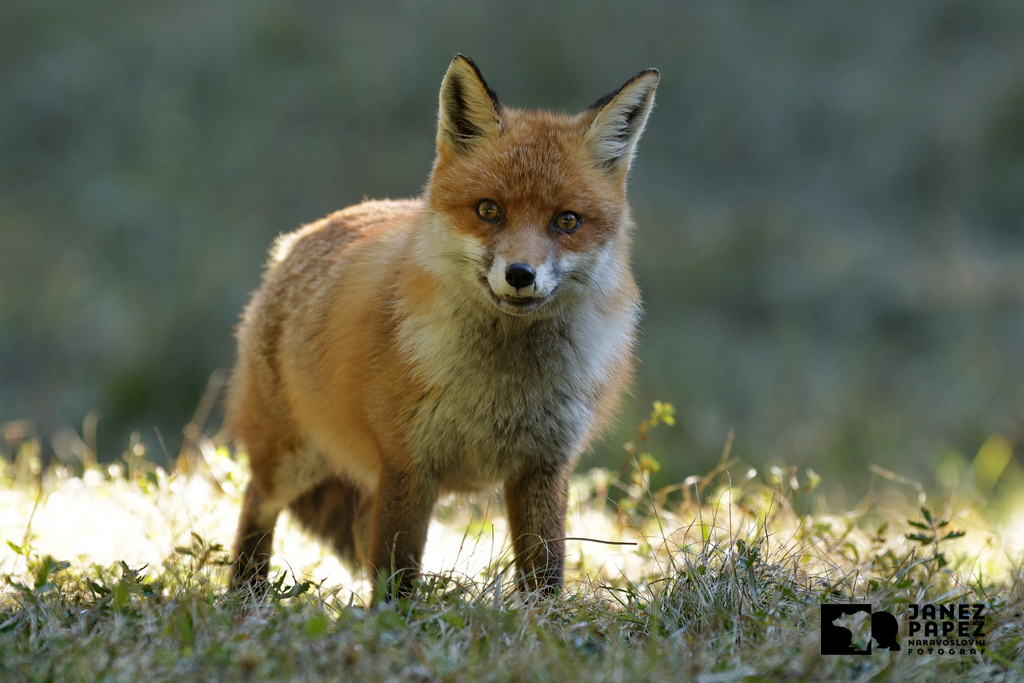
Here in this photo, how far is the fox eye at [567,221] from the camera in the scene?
140 inches

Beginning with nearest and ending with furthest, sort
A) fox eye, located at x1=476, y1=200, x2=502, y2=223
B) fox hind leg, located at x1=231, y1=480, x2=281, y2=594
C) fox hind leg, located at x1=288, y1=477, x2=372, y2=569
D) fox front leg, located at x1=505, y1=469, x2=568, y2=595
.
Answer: fox eye, located at x1=476, y1=200, x2=502, y2=223 < fox front leg, located at x1=505, y1=469, x2=568, y2=595 < fox hind leg, located at x1=231, y1=480, x2=281, y2=594 < fox hind leg, located at x1=288, y1=477, x2=372, y2=569

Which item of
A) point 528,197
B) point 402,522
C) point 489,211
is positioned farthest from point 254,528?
point 528,197

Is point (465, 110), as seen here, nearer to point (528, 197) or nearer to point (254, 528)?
point (528, 197)

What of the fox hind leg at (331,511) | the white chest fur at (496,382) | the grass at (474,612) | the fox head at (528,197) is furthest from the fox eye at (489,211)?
the fox hind leg at (331,511)

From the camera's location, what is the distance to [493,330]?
12.1 feet

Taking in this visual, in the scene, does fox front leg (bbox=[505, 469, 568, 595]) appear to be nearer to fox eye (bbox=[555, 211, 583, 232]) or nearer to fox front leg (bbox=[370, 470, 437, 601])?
fox front leg (bbox=[370, 470, 437, 601])

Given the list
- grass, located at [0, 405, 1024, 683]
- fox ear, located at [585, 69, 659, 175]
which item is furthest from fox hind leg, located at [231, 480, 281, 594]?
fox ear, located at [585, 69, 659, 175]

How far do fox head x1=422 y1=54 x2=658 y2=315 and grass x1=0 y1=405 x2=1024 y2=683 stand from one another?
102 centimetres

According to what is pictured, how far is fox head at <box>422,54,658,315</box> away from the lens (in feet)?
11.1

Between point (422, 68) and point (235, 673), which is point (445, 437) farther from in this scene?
point (422, 68)

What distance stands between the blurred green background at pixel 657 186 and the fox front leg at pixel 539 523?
4.90 meters

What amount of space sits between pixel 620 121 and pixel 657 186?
893 centimetres

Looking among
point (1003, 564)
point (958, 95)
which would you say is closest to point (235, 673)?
point (1003, 564)

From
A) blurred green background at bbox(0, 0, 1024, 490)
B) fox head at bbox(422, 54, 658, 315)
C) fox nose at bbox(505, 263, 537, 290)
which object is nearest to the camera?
fox nose at bbox(505, 263, 537, 290)
